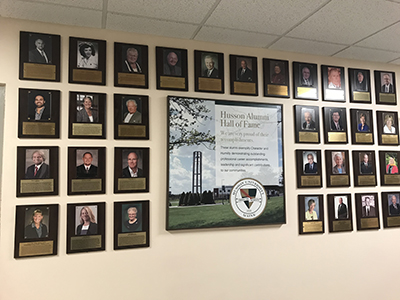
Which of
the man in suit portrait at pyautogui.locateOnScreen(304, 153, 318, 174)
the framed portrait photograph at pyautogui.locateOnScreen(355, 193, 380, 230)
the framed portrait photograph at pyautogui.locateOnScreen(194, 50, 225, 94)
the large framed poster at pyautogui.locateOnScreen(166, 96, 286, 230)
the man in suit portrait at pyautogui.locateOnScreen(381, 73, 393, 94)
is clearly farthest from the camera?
the man in suit portrait at pyautogui.locateOnScreen(381, 73, 393, 94)

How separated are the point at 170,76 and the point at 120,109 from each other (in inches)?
18.1

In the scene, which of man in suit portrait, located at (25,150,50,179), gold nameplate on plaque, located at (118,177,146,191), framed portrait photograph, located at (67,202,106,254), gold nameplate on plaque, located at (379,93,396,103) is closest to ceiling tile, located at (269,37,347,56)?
gold nameplate on plaque, located at (379,93,396,103)

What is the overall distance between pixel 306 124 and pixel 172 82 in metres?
1.20

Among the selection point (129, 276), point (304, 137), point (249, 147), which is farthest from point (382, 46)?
point (129, 276)

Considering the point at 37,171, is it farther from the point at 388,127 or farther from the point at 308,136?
the point at 388,127

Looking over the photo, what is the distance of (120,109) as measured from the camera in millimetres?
2395

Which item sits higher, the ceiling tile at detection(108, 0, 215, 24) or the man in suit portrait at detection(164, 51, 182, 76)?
the ceiling tile at detection(108, 0, 215, 24)

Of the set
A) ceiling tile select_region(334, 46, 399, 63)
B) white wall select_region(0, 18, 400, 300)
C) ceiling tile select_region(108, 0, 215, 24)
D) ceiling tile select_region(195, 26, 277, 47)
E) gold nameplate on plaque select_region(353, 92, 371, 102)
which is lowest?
white wall select_region(0, 18, 400, 300)

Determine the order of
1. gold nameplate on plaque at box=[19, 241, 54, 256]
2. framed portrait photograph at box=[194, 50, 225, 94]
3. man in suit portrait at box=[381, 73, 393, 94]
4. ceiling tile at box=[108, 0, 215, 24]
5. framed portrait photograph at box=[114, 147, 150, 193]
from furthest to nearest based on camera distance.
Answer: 1. man in suit portrait at box=[381, 73, 393, 94]
2. framed portrait photograph at box=[194, 50, 225, 94]
3. framed portrait photograph at box=[114, 147, 150, 193]
4. gold nameplate on plaque at box=[19, 241, 54, 256]
5. ceiling tile at box=[108, 0, 215, 24]

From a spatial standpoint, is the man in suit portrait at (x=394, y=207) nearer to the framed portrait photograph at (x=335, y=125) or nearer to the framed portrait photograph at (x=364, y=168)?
the framed portrait photograph at (x=364, y=168)

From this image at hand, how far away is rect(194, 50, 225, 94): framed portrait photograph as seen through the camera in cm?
260

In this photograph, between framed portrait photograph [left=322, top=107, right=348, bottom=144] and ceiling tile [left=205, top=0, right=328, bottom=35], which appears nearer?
ceiling tile [left=205, top=0, right=328, bottom=35]

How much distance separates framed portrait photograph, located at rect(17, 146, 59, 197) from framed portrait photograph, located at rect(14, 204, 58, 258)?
0.10m

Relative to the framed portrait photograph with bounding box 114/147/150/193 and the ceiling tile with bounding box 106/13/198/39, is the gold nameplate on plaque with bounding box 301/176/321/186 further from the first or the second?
the ceiling tile with bounding box 106/13/198/39
